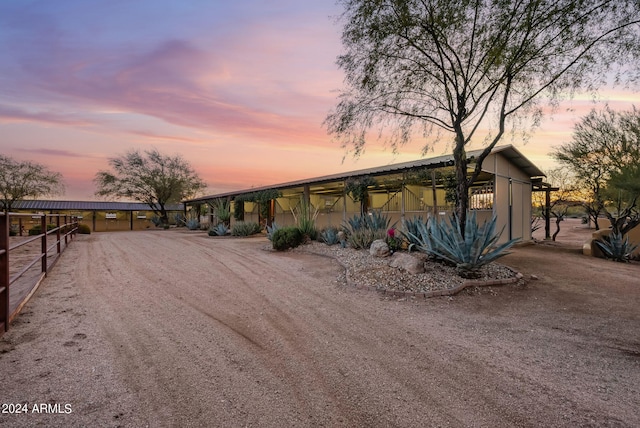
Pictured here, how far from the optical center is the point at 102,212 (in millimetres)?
33594

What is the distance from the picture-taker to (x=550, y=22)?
17.8 ft

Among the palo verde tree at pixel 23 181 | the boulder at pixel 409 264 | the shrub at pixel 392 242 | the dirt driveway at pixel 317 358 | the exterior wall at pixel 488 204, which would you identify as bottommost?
the dirt driveway at pixel 317 358

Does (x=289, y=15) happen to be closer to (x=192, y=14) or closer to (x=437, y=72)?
(x=192, y=14)

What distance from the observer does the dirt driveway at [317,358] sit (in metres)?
1.95

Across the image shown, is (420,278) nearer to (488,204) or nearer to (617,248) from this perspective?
(488,204)

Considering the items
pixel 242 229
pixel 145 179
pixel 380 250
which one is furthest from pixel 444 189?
pixel 145 179

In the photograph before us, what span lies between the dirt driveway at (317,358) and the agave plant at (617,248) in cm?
551

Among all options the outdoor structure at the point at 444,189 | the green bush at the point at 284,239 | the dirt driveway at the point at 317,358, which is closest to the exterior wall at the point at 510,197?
the outdoor structure at the point at 444,189

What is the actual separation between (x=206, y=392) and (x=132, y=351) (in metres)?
1.09

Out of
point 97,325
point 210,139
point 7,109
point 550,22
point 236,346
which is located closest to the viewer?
point 236,346

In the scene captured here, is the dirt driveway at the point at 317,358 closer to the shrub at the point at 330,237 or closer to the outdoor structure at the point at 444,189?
the shrub at the point at 330,237

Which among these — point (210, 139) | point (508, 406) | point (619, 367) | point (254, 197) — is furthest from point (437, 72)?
point (254, 197)

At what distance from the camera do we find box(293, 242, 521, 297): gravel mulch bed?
5031 mm

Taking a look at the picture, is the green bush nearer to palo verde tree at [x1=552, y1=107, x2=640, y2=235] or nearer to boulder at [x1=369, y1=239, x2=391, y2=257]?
boulder at [x1=369, y1=239, x2=391, y2=257]
